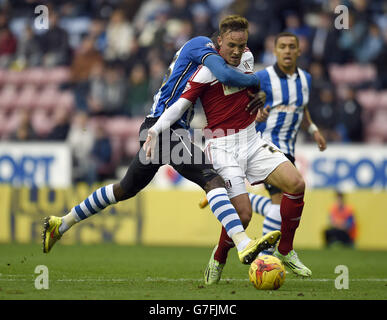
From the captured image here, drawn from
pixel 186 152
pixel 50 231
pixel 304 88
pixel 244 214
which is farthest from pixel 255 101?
pixel 50 231

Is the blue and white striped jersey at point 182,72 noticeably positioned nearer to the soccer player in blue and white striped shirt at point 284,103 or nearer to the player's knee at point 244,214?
the player's knee at point 244,214

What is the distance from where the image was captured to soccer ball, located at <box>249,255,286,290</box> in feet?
21.5

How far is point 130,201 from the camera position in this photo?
46.0 ft

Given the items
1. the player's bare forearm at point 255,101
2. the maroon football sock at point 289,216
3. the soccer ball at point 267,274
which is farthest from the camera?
the maroon football sock at point 289,216

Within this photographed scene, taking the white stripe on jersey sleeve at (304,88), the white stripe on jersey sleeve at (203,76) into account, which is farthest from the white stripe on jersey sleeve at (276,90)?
the white stripe on jersey sleeve at (203,76)

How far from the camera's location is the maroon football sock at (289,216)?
7.63m

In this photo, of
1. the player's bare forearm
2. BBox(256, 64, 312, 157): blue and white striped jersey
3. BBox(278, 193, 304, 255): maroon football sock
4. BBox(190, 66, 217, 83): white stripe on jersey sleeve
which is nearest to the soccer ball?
BBox(278, 193, 304, 255): maroon football sock

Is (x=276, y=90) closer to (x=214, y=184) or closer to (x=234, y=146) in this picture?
(x=234, y=146)

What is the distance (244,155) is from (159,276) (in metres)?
1.52

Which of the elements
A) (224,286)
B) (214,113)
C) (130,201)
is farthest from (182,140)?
(130,201)

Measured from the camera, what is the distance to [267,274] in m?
6.55

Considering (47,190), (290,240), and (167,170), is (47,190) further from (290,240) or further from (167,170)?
(290,240)

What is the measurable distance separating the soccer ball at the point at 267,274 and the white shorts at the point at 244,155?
0.90 m

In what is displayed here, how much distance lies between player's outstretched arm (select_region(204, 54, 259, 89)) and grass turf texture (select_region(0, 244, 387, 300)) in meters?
1.77
